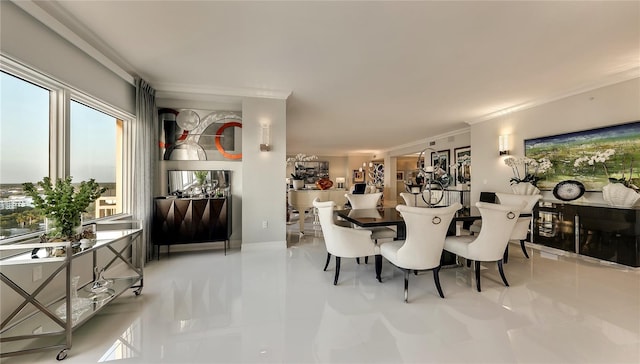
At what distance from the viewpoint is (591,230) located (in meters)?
3.71

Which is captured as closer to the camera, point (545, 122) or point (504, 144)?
point (545, 122)

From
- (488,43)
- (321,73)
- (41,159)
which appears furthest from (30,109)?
(488,43)

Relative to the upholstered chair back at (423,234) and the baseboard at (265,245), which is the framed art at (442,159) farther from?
the upholstered chair back at (423,234)

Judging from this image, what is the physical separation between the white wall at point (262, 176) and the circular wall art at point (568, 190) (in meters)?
4.76

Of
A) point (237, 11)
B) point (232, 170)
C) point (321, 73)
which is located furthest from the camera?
point (232, 170)

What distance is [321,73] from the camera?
3.62 meters

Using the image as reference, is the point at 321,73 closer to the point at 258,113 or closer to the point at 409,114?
the point at 258,113

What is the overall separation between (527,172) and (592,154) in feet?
3.39

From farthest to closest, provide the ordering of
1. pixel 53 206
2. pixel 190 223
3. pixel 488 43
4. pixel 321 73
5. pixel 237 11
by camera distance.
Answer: pixel 190 223
pixel 321 73
pixel 488 43
pixel 237 11
pixel 53 206

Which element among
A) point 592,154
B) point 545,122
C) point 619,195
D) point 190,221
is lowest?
point 190,221

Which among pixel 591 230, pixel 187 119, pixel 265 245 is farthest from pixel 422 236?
pixel 187 119

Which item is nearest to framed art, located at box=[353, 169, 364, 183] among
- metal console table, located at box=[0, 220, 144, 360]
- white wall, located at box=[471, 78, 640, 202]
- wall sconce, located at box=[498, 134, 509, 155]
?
white wall, located at box=[471, 78, 640, 202]

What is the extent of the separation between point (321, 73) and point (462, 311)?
3.32 m

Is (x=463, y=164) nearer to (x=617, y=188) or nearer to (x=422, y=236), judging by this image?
(x=617, y=188)
